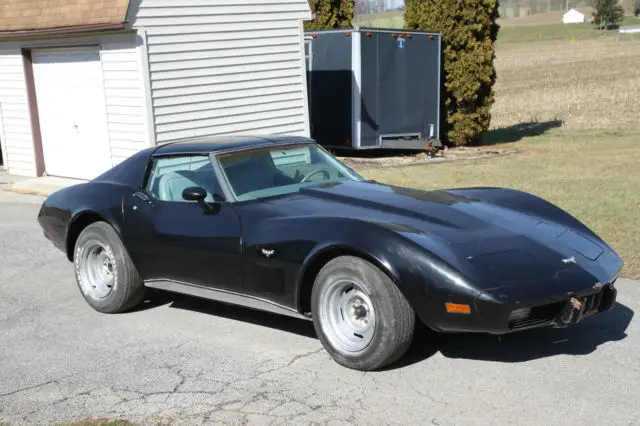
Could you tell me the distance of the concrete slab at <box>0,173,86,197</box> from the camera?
531 inches

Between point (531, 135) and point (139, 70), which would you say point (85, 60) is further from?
point (531, 135)

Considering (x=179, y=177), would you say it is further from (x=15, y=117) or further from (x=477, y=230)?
(x=15, y=117)

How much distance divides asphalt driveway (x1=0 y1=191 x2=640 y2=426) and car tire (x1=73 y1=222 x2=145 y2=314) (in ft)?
0.46

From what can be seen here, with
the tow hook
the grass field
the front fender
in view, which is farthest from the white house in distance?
the tow hook

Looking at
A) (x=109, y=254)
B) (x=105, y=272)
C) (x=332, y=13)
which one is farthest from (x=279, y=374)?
(x=332, y=13)

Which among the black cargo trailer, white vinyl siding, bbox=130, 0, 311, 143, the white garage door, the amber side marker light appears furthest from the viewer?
the black cargo trailer

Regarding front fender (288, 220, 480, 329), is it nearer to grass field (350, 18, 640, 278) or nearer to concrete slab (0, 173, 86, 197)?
grass field (350, 18, 640, 278)

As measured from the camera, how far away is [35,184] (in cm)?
1411

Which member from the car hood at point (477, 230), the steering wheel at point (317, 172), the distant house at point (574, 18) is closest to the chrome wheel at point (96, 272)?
the steering wheel at point (317, 172)

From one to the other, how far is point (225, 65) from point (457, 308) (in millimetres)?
10229

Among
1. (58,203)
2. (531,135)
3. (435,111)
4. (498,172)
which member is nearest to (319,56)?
(435,111)

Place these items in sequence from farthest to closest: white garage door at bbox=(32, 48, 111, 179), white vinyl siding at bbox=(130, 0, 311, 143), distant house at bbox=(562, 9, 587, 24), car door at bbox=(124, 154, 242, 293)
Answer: distant house at bbox=(562, 9, 587, 24) < white garage door at bbox=(32, 48, 111, 179) < white vinyl siding at bbox=(130, 0, 311, 143) < car door at bbox=(124, 154, 242, 293)

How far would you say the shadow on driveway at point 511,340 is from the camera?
17.2 ft

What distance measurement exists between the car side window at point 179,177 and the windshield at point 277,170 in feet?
0.48
